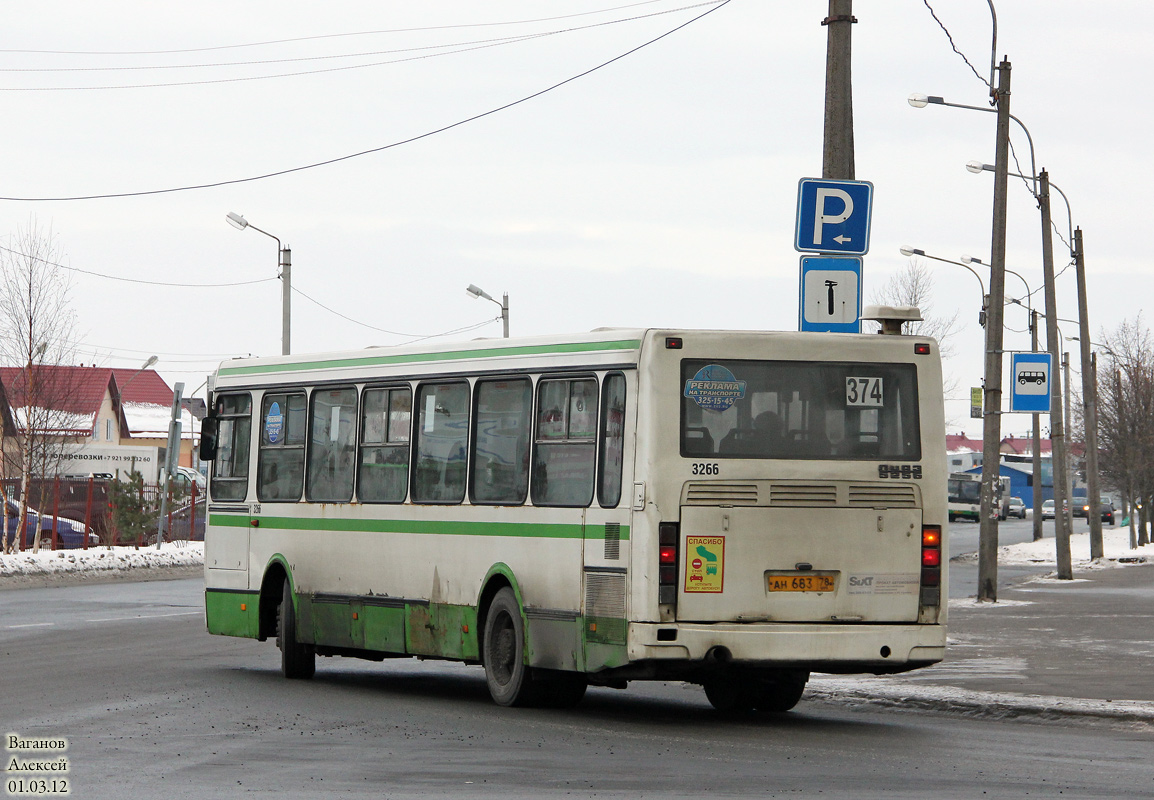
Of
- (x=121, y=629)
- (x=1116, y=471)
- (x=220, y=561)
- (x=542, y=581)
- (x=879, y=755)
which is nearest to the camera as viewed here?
(x=879, y=755)

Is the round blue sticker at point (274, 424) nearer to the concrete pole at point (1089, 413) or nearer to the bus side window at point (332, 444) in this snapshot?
the bus side window at point (332, 444)

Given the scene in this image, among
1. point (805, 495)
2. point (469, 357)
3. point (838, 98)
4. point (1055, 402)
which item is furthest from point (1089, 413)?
point (805, 495)

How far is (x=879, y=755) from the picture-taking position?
10.9 m

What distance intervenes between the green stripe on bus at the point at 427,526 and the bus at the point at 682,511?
0.02 metres

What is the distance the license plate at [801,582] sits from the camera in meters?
12.4

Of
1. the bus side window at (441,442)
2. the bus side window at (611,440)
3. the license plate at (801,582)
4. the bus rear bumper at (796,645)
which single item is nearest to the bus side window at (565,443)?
the bus side window at (611,440)

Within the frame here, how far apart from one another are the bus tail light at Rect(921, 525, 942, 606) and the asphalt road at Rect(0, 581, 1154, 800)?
0.93 meters

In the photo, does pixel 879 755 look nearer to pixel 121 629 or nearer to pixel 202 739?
pixel 202 739

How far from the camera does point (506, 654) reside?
13734 millimetres

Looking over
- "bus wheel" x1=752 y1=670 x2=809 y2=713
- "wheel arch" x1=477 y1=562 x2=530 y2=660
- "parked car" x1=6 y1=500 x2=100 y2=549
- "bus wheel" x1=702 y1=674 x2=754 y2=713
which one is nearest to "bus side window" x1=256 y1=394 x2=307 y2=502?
"wheel arch" x1=477 y1=562 x2=530 y2=660

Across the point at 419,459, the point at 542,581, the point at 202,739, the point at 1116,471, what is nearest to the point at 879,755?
the point at 542,581

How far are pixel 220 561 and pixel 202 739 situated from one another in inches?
254

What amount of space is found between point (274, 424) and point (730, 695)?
551 centimetres

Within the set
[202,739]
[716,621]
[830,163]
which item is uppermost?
[830,163]
